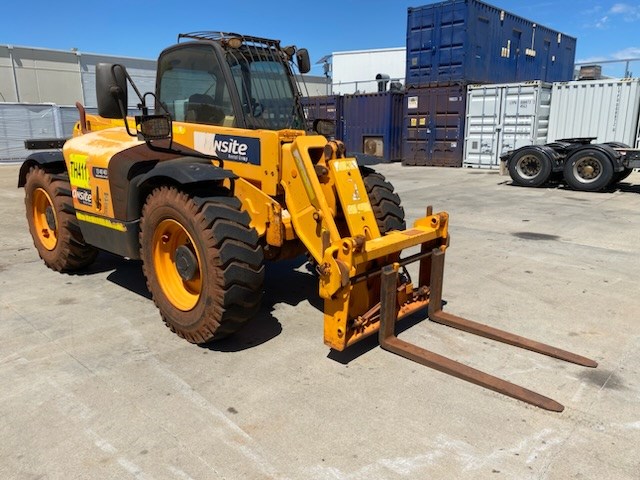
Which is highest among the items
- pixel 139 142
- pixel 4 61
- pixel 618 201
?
pixel 4 61

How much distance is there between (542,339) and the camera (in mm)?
4102

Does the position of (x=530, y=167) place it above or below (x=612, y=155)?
below

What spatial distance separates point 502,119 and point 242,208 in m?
14.2

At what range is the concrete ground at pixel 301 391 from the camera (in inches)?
103

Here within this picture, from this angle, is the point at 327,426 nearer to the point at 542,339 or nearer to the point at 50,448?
the point at 50,448

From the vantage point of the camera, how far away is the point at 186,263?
388 centimetres

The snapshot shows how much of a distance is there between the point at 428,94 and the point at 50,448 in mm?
16990

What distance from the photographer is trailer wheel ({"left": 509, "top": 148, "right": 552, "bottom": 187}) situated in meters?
12.4

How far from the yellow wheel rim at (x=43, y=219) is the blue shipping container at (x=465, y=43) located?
1431 cm

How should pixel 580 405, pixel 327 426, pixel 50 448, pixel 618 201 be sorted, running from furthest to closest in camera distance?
1. pixel 618 201
2. pixel 580 405
3. pixel 327 426
4. pixel 50 448

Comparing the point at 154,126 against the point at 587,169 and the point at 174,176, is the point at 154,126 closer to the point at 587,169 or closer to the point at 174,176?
the point at 174,176

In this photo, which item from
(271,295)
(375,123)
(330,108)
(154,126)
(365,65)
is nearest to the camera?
(154,126)

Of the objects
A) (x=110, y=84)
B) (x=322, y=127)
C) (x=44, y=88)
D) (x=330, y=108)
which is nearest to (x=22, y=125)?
(x=44, y=88)

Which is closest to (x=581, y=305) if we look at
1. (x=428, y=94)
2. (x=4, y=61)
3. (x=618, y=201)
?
(x=618, y=201)
